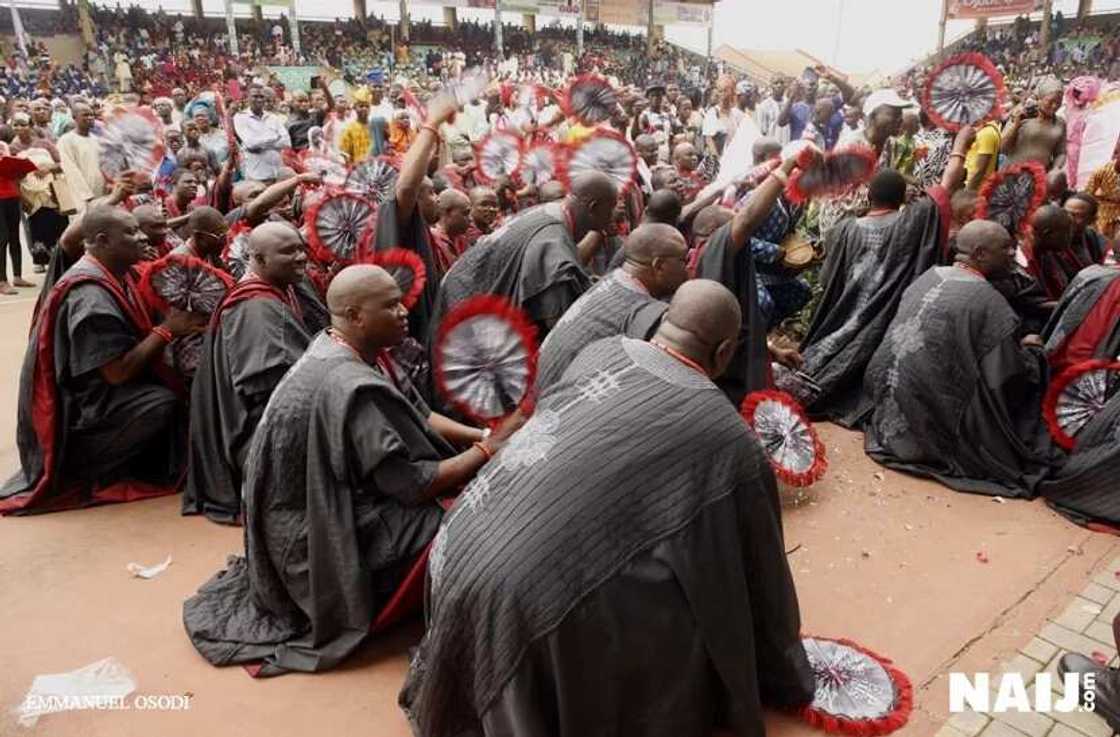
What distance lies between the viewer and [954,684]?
304 cm

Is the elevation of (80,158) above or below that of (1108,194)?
above

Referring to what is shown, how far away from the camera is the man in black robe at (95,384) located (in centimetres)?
430

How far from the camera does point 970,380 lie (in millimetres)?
4664

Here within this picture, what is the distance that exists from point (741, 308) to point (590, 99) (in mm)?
2910

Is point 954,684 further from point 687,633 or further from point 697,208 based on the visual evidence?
point 697,208

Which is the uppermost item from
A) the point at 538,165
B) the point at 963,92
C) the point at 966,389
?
the point at 963,92

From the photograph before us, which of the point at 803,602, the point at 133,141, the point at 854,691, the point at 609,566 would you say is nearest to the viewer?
the point at 609,566

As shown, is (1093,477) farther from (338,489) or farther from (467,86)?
(467,86)

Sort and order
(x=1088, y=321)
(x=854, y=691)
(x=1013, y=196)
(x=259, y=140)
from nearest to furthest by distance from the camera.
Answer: (x=854, y=691), (x=1088, y=321), (x=1013, y=196), (x=259, y=140)

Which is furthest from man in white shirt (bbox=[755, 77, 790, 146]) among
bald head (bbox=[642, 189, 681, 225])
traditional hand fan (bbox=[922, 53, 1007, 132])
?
bald head (bbox=[642, 189, 681, 225])

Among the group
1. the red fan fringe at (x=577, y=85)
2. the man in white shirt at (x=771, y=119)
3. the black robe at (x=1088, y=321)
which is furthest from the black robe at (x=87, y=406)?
the man in white shirt at (x=771, y=119)

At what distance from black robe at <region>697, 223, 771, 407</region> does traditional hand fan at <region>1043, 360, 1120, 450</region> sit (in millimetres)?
1608

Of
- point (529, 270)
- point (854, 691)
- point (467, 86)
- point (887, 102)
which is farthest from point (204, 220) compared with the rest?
point (887, 102)

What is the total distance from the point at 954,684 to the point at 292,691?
2.53 meters
